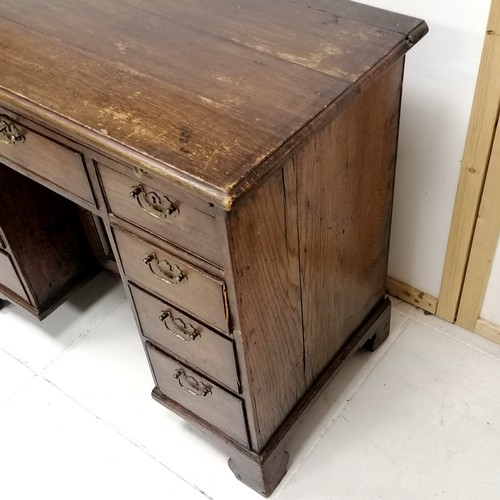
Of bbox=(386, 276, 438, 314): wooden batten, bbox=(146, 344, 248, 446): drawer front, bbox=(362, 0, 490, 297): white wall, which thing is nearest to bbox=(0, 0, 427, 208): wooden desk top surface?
bbox=(362, 0, 490, 297): white wall

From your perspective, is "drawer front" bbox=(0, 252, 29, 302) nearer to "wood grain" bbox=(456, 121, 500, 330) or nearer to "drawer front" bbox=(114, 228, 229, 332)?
"drawer front" bbox=(114, 228, 229, 332)

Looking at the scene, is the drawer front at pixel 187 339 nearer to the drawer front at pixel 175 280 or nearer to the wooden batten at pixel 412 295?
the drawer front at pixel 175 280

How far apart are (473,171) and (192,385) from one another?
0.67 meters

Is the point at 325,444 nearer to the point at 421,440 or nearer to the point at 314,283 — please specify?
the point at 421,440

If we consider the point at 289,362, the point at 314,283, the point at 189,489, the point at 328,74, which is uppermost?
the point at 328,74

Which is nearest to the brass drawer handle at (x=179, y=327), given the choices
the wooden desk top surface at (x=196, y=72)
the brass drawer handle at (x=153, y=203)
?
the brass drawer handle at (x=153, y=203)

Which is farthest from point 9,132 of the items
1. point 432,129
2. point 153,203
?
point 432,129

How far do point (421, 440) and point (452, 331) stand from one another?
1.00 feet

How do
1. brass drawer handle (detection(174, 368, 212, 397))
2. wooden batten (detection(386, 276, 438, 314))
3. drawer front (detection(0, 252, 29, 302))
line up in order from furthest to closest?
wooden batten (detection(386, 276, 438, 314)), drawer front (detection(0, 252, 29, 302)), brass drawer handle (detection(174, 368, 212, 397))

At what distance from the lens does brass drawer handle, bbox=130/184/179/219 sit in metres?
0.90

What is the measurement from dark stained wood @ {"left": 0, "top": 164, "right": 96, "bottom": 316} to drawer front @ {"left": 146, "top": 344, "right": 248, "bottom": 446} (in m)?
0.40

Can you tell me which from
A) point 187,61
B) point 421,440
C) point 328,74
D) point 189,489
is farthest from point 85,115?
point 421,440

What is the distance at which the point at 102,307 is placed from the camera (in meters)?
1.69

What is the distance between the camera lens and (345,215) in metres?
1.13
